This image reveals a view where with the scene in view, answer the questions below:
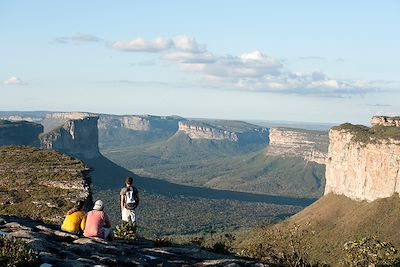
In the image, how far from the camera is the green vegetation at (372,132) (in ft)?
452

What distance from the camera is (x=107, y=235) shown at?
22.4 meters

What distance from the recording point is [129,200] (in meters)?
28.4

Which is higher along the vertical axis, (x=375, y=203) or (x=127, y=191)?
(x=127, y=191)

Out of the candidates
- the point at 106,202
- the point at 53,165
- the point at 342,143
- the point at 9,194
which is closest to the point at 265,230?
the point at 9,194

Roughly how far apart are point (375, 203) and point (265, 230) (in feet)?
306

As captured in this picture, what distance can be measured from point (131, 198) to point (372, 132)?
130871 millimetres

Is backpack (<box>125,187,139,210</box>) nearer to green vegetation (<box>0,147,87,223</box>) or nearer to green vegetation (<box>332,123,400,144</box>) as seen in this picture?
green vegetation (<box>0,147,87,223</box>)

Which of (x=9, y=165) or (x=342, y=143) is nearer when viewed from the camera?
(x=9, y=165)

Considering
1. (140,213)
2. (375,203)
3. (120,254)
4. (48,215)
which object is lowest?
(140,213)

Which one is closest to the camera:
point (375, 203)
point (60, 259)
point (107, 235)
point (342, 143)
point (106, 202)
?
point (60, 259)

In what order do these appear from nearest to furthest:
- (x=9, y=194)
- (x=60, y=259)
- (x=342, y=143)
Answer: (x=60, y=259) → (x=9, y=194) → (x=342, y=143)

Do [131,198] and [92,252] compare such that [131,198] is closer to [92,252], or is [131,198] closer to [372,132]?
[92,252]

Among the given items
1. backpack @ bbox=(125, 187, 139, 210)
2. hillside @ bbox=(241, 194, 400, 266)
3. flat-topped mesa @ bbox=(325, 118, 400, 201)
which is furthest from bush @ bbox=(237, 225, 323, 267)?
flat-topped mesa @ bbox=(325, 118, 400, 201)

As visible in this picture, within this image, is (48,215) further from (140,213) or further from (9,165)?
(140,213)
